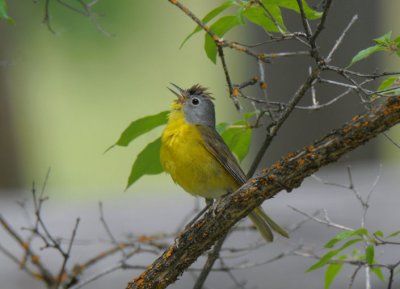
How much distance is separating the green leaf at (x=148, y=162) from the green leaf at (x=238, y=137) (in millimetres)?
282

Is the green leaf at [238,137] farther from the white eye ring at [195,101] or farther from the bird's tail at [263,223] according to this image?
the white eye ring at [195,101]

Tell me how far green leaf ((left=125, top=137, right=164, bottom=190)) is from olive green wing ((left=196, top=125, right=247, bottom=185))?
Result: 70cm

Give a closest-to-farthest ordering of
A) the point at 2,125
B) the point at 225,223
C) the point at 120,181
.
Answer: the point at 225,223
the point at 2,125
the point at 120,181

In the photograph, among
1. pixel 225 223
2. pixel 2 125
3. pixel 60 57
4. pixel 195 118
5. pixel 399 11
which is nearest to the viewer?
pixel 225 223

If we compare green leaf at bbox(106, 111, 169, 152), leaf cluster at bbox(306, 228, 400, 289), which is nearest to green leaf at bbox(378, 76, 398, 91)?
leaf cluster at bbox(306, 228, 400, 289)

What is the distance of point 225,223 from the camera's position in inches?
114

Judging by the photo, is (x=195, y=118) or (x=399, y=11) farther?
(x=399, y=11)

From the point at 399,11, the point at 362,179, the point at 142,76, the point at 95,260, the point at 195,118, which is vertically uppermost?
the point at 142,76

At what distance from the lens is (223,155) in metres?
4.18

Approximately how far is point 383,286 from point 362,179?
6.92 ft

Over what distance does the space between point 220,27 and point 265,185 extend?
2.02 ft

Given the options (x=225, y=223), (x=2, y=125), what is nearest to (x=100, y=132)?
(x=2, y=125)

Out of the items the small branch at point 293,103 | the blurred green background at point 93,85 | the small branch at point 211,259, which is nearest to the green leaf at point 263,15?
the small branch at point 293,103

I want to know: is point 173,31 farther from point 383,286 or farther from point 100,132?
point 383,286
